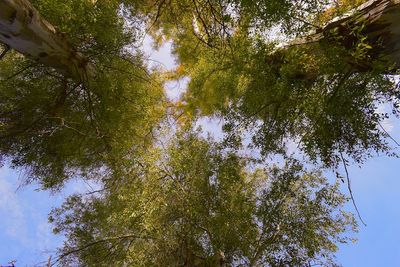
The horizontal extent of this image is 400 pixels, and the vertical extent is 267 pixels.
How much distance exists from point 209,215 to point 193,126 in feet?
6.69

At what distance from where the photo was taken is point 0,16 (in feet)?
12.1

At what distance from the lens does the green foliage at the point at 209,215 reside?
5.36 meters

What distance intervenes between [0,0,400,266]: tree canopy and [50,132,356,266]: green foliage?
2 cm

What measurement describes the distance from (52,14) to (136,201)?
2806 mm

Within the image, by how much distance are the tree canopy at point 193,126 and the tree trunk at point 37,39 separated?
0.02 metres

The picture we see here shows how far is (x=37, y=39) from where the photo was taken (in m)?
4.38

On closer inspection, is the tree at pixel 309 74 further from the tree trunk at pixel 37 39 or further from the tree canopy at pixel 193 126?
the tree trunk at pixel 37 39

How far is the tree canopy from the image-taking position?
4398mm

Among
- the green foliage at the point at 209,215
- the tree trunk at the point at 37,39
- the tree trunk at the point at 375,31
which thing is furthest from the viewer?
the green foliage at the point at 209,215

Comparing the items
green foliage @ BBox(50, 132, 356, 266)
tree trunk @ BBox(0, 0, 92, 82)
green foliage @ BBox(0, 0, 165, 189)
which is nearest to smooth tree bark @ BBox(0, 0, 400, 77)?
tree trunk @ BBox(0, 0, 92, 82)

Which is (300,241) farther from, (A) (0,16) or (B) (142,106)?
(A) (0,16)

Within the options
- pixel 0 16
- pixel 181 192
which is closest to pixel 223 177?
pixel 181 192

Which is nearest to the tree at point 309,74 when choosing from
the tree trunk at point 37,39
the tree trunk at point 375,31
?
the tree trunk at point 375,31

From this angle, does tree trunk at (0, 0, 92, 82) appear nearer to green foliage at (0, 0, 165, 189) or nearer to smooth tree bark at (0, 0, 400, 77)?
smooth tree bark at (0, 0, 400, 77)
